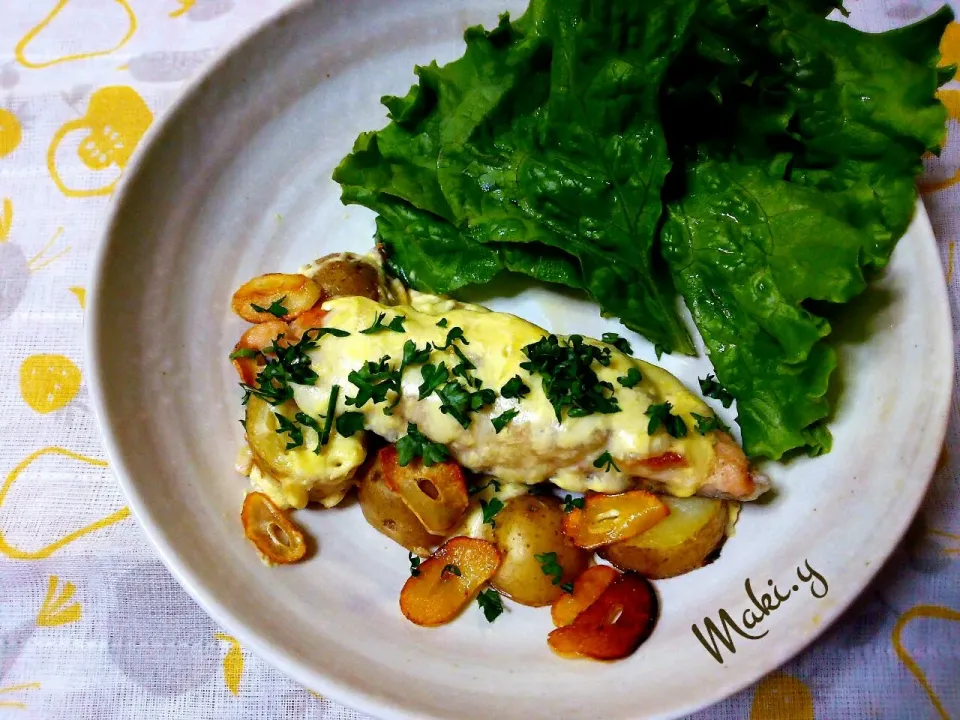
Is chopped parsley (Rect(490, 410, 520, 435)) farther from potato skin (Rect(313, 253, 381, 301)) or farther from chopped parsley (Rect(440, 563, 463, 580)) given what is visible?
potato skin (Rect(313, 253, 381, 301))

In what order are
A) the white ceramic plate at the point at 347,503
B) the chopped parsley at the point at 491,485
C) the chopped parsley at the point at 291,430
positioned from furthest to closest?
the chopped parsley at the point at 491,485 < the chopped parsley at the point at 291,430 < the white ceramic plate at the point at 347,503

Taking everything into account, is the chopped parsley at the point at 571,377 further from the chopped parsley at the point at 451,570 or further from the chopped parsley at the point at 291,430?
the chopped parsley at the point at 291,430

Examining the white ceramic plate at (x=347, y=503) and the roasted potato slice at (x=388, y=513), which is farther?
the roasted potato slice at (x=388, y=513)

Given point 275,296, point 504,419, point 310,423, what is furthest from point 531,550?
point 275,296

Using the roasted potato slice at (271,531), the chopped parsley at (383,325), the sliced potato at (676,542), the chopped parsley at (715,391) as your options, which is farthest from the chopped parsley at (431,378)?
the chopped parsley at (715,391)

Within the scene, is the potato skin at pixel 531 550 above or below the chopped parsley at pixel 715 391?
below

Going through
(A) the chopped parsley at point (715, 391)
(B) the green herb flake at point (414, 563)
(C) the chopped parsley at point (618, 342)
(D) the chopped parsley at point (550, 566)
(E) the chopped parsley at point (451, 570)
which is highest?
(C) the chopped parsley at point (618, 342)

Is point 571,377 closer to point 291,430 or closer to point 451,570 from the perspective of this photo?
point 451,570
